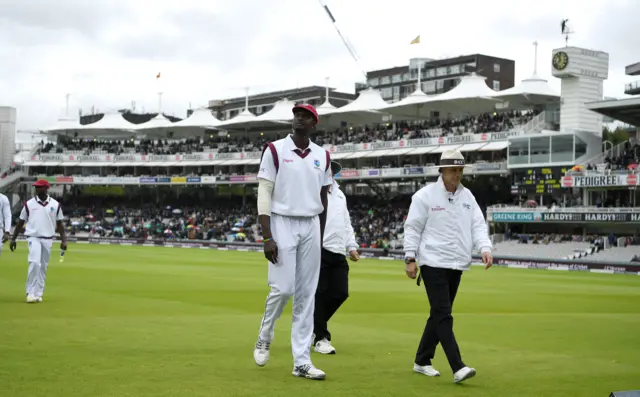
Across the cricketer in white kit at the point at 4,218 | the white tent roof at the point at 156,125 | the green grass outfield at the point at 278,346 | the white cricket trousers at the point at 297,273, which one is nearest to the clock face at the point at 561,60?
the green grass outfield at the point at 278,346

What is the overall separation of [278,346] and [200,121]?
77.0 meters

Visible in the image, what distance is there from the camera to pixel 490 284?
25594 mm

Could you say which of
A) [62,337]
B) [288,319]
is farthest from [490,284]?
[62,337]

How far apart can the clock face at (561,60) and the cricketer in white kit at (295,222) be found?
51.3m

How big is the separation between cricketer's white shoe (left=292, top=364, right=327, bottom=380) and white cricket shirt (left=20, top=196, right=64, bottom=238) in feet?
28.2

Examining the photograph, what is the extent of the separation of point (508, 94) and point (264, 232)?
55.2 meters

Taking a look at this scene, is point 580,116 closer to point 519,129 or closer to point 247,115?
point 519,129

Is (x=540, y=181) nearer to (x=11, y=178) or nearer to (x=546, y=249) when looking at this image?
(x=546, y=249)

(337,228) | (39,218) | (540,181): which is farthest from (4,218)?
(540,181)

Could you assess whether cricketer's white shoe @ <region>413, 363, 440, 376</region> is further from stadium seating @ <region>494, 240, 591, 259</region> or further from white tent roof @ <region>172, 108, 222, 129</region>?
white tent roof @ <region>172, 108, 222, 129</region>

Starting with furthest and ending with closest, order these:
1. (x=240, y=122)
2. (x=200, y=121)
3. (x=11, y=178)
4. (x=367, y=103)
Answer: (x=11, y=178), (x=200, y=121), (x=240, y=122), (x=367, y=103)

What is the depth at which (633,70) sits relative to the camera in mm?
54906

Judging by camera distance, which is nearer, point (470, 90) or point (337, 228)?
point (337, 228)

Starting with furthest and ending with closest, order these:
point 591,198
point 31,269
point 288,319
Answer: point 591,198 → point 31,269 → point 288,319
